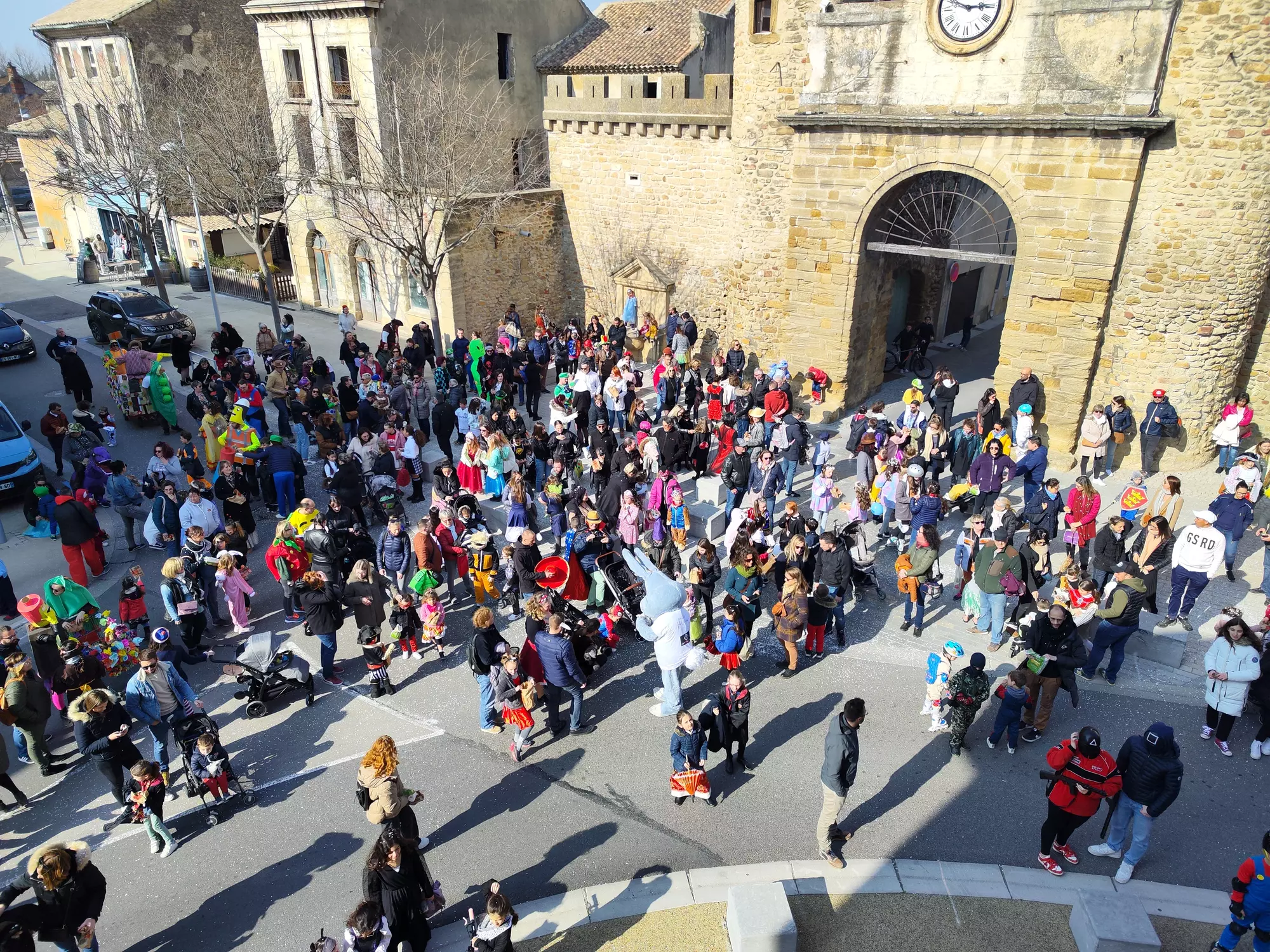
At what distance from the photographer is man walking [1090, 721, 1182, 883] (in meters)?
6.61

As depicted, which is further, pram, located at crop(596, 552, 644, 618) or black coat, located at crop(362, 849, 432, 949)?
pram, located at crop(596, 552, 644, 618)

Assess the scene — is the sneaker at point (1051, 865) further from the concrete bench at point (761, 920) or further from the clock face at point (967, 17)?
the clock face at point (967, 17)

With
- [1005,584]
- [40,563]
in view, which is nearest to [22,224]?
[40,563]

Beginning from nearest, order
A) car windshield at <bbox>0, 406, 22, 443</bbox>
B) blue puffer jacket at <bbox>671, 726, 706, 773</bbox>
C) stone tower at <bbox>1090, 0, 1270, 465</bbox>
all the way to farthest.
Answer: blue puffer jacket at <bbox>671, 726, 706, 773</bbox> < stone tower at <bbox>1090, 0, 1270, 465</bbox> < car windshield at <bbox>0, 406, 22, 443</bbox>

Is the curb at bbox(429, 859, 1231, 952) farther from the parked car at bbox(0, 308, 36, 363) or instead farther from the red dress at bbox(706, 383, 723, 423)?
the parked car at bbox(0, 308, 36, 363)

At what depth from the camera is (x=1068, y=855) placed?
7.25 m

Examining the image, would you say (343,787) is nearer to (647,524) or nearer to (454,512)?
(454,512)

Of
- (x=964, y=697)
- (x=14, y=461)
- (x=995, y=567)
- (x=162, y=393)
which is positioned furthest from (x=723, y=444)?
(x=14, y=461)

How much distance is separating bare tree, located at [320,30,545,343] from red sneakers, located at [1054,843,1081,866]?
16.7 m

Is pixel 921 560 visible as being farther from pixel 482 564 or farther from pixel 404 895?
pixel 404 895

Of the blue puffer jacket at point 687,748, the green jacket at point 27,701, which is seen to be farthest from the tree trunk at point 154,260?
the blue puffer jacket at point 687,748

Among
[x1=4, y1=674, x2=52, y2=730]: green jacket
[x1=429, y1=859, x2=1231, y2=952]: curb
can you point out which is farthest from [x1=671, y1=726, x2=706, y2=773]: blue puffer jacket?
[x1=4, y1=674, x2=52, y2=730]: green jacket

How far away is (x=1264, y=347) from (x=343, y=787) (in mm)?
15456

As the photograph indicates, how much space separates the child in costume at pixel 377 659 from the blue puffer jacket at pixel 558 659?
6.53 feet
